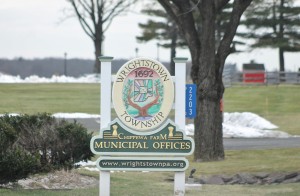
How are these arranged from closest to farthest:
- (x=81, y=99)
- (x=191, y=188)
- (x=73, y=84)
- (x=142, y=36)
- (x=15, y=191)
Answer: (x=15, y=191) → (x=191, y=188) → (x=81, y=99) → (x=73, y=84) → (x=142, y=36)

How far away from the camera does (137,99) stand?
11.9 m

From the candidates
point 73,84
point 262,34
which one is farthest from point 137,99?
point 262,34

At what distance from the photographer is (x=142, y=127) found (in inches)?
472

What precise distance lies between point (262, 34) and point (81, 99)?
2046 centimetres

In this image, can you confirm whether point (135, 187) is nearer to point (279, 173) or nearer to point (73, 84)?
point (279, 173)

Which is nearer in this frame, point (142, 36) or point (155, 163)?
point (155, 163)

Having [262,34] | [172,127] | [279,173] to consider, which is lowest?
[279,173]

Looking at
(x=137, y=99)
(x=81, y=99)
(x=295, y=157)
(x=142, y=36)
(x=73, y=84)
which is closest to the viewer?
(x=137, y=99)

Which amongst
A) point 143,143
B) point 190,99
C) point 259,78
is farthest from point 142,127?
point 259,78

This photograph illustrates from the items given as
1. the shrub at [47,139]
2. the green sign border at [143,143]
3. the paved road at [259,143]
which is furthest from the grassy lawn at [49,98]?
the green sign border at [143,143]

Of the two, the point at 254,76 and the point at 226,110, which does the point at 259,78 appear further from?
the point at 226,110

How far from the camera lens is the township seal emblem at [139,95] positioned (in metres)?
11.9

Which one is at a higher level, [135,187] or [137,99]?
[137,99]

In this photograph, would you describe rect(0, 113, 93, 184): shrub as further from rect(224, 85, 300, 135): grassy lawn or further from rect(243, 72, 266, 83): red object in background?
rect(243, 72, 266, 83): red object in background
